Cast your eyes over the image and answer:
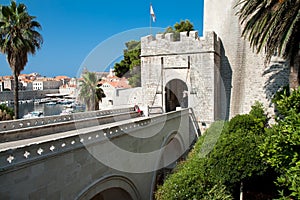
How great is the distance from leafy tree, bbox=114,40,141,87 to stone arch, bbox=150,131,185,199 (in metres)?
15.8

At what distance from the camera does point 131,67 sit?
1190 inches

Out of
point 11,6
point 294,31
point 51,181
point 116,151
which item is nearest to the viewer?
point 51,181

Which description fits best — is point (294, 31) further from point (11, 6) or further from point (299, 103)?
point (11, 6)

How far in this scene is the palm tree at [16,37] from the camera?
13523 millimetres

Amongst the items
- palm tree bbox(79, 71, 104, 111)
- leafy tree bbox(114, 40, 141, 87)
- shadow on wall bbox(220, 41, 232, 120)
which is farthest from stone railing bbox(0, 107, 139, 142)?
leafy tree bbox(114, 40, 141, 87)

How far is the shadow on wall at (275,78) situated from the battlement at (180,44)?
11.4 ft

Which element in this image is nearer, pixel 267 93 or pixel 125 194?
pixel 125 194

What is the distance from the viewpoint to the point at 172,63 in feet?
53.8

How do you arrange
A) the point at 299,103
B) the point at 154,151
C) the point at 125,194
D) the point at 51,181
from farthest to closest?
the point at 154,151 → the point at 125,194 → the point at 299,103 → the point at 51,181

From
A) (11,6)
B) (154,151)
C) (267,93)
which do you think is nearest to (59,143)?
(154,151)

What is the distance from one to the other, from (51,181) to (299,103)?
6377mm

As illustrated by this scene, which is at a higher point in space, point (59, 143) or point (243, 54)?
point (243, 54)

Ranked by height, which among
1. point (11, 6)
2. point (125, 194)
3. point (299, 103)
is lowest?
point (125, 194)

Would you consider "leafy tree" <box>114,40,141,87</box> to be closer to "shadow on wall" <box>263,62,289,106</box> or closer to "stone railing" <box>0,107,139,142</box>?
"shadow on wall" <box>263,62,289,106</box>
